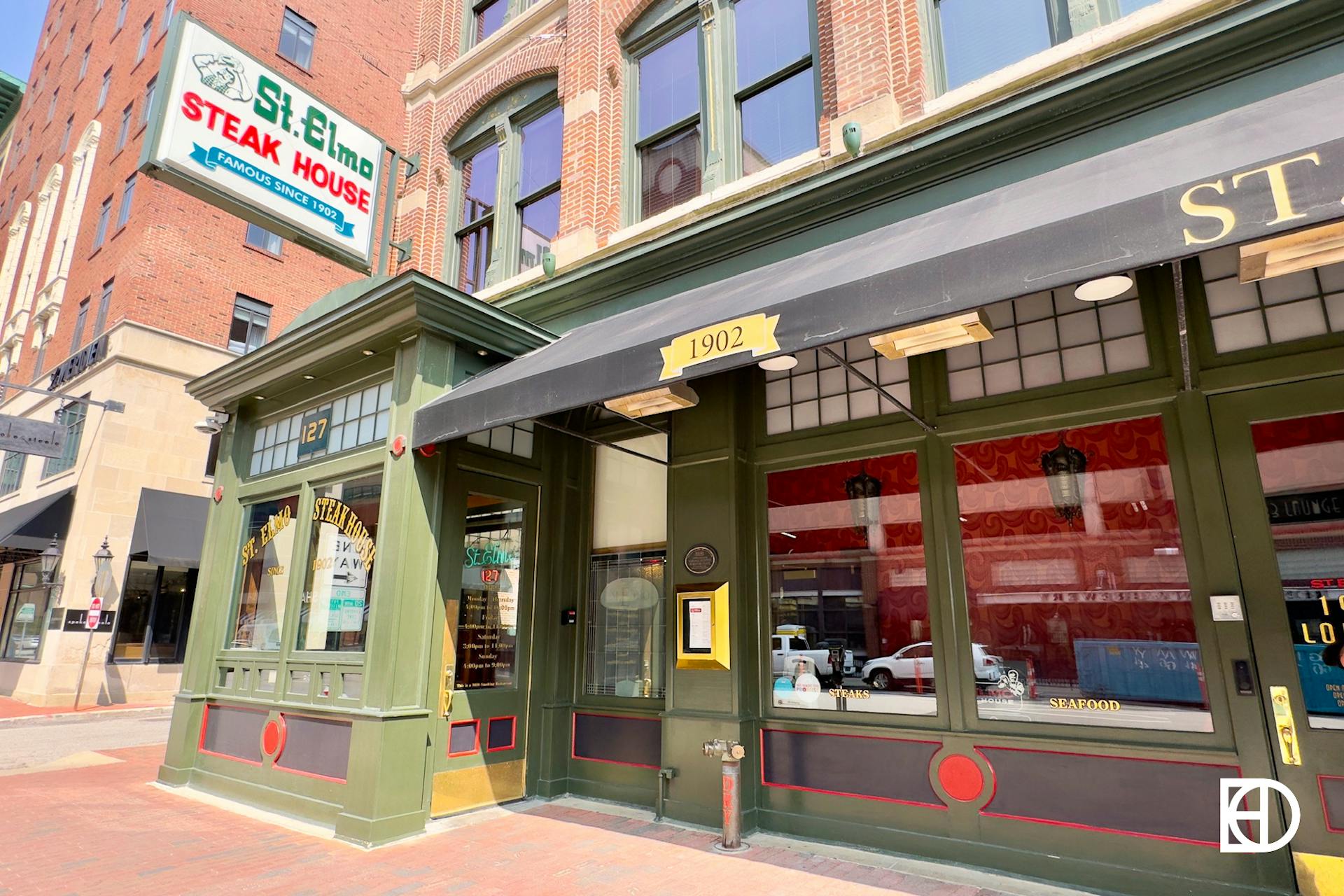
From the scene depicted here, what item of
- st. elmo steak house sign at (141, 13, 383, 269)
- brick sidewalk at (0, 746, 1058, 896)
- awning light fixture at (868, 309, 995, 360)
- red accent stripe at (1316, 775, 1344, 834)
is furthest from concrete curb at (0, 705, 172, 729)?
red accent stripe at (1316, 775, 1344, 834)

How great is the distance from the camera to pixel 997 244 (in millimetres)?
3660

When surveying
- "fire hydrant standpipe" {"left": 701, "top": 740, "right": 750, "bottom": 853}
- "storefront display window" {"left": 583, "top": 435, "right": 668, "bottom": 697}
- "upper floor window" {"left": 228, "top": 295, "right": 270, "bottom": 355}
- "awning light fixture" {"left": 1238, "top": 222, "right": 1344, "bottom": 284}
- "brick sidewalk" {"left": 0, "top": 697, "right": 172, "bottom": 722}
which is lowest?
"brick sidewalk" {"left": 0, "top": 697, "right": 172, "bottom": 722}

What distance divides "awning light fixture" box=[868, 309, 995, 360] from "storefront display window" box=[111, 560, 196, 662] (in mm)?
18996

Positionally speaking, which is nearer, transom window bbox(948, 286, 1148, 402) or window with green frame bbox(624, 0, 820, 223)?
transom window bbox(948, 286, 1148, 402)

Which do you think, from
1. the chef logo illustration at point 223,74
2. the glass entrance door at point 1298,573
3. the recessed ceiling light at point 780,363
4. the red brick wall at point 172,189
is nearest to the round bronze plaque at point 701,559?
the recessed ceiling light at point 780,363

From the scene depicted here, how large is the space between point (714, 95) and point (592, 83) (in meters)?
1.86

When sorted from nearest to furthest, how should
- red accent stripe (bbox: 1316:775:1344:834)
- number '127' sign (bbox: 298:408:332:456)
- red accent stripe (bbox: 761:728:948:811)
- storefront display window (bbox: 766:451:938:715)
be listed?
red accent stripe (bbox: 1316:775:1344:834)
red accent stripe (bbox: 761:728:948:811)
storefront display window (bbox: 766:451:938:715)
number '127' sign (bbox: 298:408:332:456)

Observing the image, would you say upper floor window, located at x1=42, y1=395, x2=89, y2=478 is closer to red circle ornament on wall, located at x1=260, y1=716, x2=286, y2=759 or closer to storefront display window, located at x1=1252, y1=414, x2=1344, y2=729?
red circle ornament on wall, located at x1=260, y1=716, x2=286, y2=759

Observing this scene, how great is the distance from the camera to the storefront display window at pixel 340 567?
22.9 ft

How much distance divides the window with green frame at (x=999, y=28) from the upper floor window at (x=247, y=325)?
18.8 metres

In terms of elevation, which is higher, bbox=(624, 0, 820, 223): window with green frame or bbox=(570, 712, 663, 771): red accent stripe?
bbox=(624, 0, 820, 223): window with green frame

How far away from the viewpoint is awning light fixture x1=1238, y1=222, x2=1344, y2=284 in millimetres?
3199

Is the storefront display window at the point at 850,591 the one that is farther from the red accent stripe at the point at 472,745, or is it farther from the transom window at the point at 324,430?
the transom window at the point at 324,430

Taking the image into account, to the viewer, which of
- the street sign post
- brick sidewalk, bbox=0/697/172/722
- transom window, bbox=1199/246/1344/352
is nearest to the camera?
transom window, bbox=1199/246/1344/352
